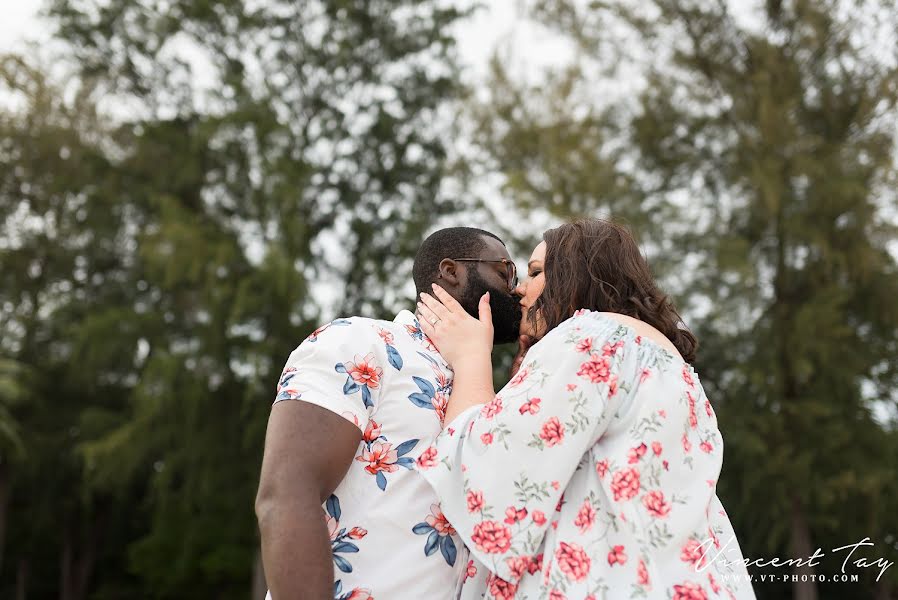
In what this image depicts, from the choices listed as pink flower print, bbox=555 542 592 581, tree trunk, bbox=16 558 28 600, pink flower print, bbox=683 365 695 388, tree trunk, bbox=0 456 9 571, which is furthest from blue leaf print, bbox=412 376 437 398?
tree trunk, bbox=16 558 28 600

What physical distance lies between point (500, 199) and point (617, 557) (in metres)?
13.2

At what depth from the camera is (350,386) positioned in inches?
88.8

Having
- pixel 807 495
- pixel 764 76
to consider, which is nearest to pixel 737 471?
pixel 807 495

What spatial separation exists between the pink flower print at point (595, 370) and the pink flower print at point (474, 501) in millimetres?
375

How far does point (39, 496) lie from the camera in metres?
22.5

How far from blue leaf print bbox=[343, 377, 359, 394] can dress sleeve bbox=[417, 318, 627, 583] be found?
246 millimetres

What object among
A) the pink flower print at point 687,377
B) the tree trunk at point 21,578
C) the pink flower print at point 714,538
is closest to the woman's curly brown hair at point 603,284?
the pink flower print at point 687,377

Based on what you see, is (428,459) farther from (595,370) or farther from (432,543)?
(595,370)

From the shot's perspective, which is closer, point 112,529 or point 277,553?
point 277,553

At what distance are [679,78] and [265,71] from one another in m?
7.00

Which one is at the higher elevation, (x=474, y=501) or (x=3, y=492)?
(x=474, y=501)

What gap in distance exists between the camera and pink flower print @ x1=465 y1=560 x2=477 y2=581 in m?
2.38

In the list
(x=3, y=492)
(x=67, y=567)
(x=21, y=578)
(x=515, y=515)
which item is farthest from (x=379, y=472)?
(x=21, y=578)

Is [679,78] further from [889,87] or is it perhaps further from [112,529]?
[112,529]
